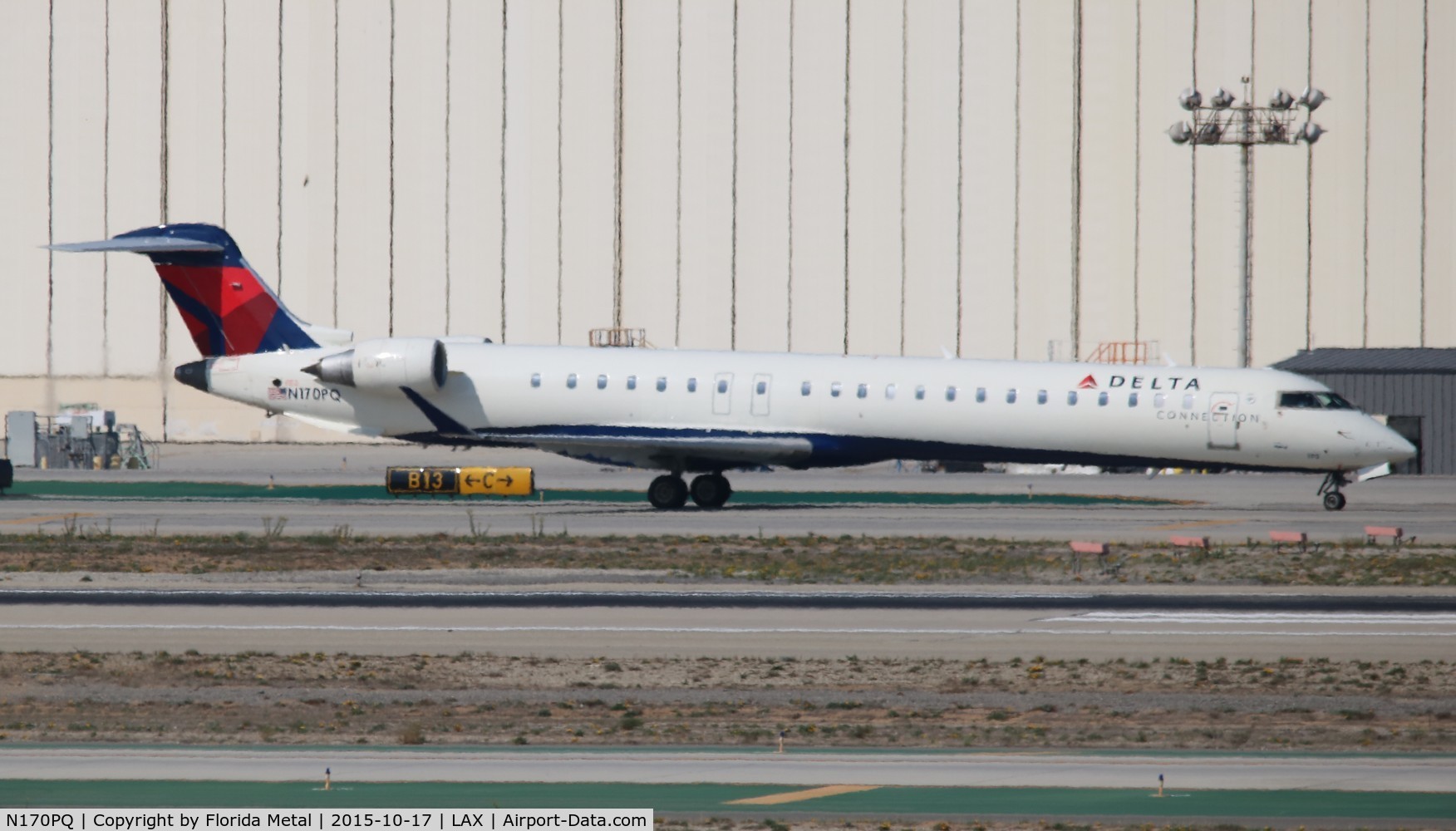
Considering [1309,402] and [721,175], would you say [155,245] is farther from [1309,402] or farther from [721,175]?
[721,175]

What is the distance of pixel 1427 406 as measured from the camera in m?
54.1

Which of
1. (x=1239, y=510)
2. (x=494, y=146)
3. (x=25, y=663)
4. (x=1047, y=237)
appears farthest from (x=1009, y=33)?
(x=25, y=663)

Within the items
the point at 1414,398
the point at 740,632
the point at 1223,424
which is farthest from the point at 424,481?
the point at 1414,398

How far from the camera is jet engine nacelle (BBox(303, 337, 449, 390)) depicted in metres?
37.1

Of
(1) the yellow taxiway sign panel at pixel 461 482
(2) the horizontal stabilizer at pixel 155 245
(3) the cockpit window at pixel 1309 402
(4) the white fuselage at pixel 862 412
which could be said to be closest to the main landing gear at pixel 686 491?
(4) the white fuselage at pixel 862 412

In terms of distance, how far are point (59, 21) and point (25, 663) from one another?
177 feet

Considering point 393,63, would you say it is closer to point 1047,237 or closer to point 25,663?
point 1047,237

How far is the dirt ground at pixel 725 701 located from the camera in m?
15.1

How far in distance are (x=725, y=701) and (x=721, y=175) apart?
48.7m

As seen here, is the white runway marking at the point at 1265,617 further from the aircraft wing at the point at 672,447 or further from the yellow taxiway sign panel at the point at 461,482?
the yellow taxiway sign panel at the point at 461,482

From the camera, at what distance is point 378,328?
218 feet

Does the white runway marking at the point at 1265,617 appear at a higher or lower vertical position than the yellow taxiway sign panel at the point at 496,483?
lower
